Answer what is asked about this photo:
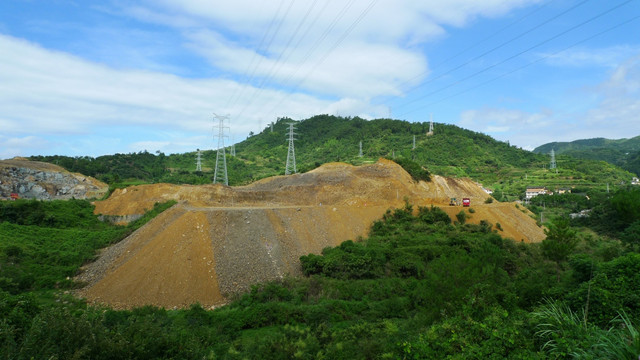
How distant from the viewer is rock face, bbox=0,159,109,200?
48.9 m

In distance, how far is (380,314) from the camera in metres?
16.4

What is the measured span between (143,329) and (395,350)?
7.18 metres

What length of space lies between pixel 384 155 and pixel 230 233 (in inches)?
2515

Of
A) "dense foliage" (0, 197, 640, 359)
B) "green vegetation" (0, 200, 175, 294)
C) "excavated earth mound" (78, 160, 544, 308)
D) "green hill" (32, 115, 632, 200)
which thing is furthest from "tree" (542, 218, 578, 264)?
"green hill" (32, 115, 632, 200)

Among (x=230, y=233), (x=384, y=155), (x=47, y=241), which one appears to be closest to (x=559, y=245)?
(x=230, y=233)

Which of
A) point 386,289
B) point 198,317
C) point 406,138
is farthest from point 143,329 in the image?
point 406,138

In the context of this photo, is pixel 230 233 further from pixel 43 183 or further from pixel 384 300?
pixel 43 183

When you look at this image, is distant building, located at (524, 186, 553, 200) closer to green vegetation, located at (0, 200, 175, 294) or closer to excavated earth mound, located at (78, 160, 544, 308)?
excavated earth mound, located at (78, 160, 544, 308)

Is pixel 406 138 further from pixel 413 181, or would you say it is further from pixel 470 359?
pixel 470 359

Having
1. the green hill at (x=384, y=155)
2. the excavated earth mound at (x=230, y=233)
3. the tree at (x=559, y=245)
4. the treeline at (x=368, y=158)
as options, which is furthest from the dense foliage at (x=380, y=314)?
the treeline at (x=368, y=158)

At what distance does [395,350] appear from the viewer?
948 centimetres

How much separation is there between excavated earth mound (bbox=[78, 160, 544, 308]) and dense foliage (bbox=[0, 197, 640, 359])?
1.85 metres

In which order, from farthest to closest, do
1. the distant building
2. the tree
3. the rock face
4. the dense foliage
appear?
the distant building, the rock face, the tree, the dense foliage

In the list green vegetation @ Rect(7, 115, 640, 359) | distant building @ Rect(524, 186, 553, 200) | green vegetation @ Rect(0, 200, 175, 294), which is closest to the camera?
green vegetation @ Rect(7, 115, 640, 359)
